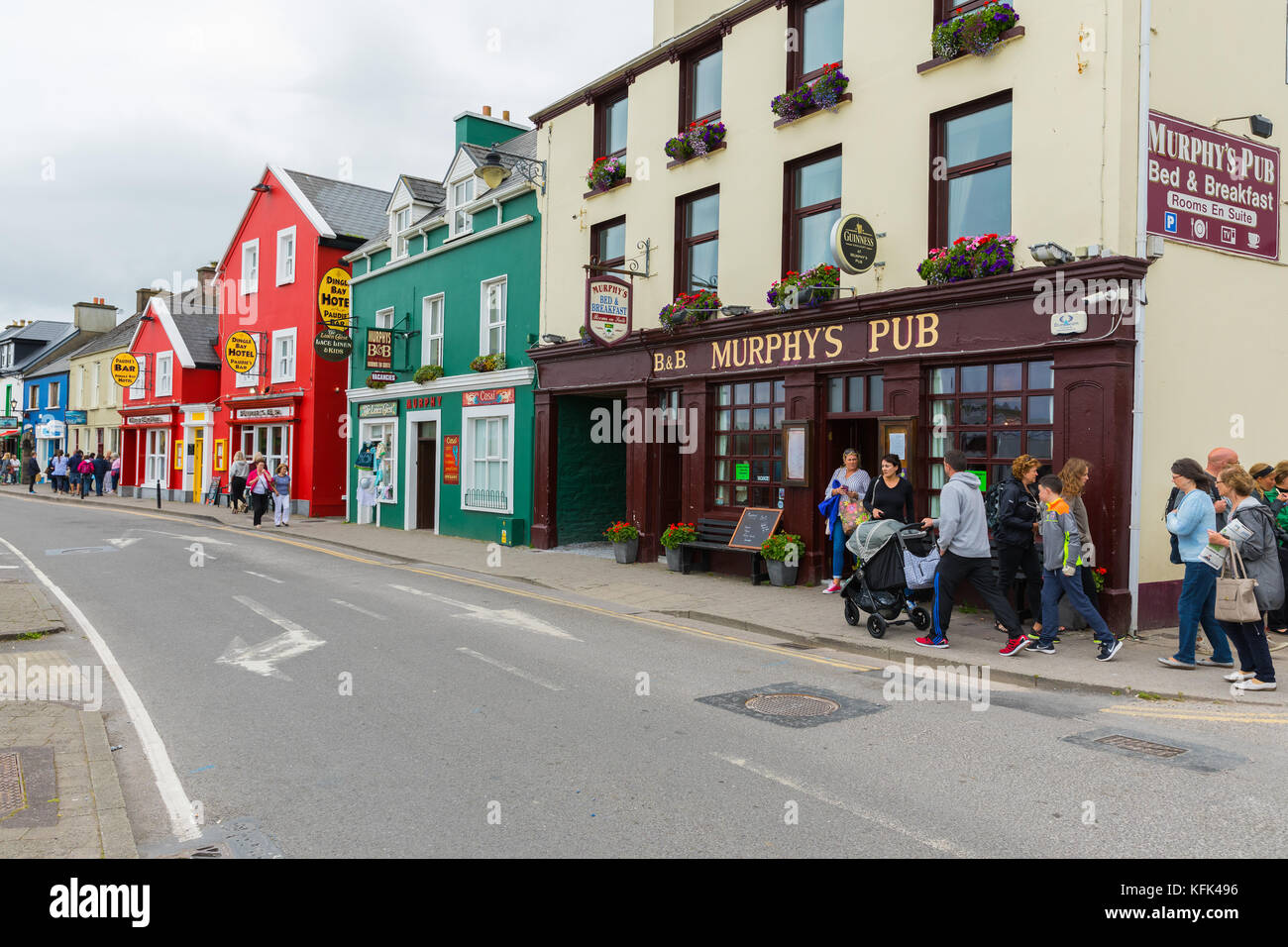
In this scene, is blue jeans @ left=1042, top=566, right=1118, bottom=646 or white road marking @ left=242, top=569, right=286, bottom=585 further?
white road marking @ left=242, top=569, right=286, bottom=585

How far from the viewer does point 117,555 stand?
661 inches

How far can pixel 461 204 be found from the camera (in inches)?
901

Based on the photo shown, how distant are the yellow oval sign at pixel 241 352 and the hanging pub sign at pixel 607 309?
18.8 meters

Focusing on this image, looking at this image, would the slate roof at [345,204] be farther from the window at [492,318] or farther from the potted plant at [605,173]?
the potted plant at [605,173]

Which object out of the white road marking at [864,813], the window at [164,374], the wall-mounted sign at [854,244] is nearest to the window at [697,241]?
the wall-mounted sign at [854,244]

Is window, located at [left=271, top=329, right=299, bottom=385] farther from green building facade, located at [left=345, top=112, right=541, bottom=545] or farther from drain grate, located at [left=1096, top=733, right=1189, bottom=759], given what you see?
drain grate, located at [left=1096, top=733, right=1189, bottom=759]

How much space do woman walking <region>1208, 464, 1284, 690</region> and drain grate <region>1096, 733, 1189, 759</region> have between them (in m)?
2.11

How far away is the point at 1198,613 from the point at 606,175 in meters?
12.9

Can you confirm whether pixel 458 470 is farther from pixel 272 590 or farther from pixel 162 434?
pixel 162 434

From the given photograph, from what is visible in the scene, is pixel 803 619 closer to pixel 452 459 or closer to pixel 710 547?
pixel 710 547

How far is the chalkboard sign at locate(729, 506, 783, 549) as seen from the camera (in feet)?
46.7

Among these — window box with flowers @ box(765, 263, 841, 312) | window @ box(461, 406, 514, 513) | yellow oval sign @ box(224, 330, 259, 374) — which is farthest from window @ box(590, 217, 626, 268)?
yellow oval sign @ box(224, 330, 259, 374)
